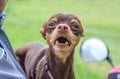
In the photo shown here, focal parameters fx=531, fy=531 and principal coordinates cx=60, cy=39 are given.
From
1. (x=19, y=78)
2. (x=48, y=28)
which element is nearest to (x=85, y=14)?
(x=48, y=28)

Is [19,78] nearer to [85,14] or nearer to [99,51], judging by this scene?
[99,51]

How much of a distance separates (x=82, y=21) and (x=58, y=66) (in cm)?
1027

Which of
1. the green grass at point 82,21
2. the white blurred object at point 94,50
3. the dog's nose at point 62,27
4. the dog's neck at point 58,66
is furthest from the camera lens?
the green grass at point 82,21

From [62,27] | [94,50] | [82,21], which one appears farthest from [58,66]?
[82,21]

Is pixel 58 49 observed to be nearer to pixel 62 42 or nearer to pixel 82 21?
pixel 62 42

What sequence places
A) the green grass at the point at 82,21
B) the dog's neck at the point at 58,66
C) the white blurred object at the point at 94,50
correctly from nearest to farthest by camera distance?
the white blurred object at the point at 94,50 → the dog's neck at the point at 58,66 → the green grass at the point at 82,21

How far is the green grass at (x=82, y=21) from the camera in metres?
9.91

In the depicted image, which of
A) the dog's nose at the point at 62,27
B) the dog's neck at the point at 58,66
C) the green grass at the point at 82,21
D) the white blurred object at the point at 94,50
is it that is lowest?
the green grass at the point at 82,21

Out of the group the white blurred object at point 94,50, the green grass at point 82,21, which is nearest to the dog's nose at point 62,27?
the white blurred object at point 94,50

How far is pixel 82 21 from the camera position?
14734 mm

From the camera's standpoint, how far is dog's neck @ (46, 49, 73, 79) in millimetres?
4449

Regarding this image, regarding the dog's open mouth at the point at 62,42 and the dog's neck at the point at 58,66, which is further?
the dog's neck at the point at 58,66

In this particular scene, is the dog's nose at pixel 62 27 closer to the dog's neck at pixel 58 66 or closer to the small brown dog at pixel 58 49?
the small brown dog at pixel 58 49

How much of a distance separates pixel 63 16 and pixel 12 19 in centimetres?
1112
